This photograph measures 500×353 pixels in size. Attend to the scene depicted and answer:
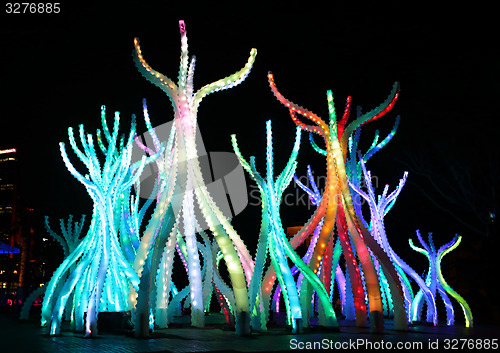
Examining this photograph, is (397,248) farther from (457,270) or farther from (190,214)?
(190,214)

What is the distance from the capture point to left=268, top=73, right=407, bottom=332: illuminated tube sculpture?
12.1 metres

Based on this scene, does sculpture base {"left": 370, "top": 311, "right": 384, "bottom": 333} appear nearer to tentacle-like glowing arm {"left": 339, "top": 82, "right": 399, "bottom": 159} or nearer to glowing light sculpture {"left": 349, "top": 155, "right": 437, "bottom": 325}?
glowing light sculpture {"left": 349, "top": 155, "right": 437, "bottom": 325}

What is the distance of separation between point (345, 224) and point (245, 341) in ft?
14.3

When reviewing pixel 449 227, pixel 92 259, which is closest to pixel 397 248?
pixel 449 227

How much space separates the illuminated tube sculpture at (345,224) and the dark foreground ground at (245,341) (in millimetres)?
903

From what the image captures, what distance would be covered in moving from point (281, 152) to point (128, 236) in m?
13.9

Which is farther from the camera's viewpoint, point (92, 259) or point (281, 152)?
point (281, 152)

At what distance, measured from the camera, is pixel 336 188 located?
13.1m

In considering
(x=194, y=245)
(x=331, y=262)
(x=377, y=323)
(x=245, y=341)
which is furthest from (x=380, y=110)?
(x=245, y=341)

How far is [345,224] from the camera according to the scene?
42.4ft

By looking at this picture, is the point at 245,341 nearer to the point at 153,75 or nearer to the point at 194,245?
the point at 194,245

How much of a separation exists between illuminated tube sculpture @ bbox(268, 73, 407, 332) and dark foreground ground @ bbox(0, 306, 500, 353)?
90 centimetres

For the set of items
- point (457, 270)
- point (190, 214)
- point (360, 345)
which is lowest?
point (360, 345)

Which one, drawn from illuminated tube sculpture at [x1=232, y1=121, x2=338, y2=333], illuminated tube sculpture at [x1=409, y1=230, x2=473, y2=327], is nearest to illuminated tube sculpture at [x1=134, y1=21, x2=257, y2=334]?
illuminated tube sculpture at [x1=232, y1=121, x2=338, y2=333]
